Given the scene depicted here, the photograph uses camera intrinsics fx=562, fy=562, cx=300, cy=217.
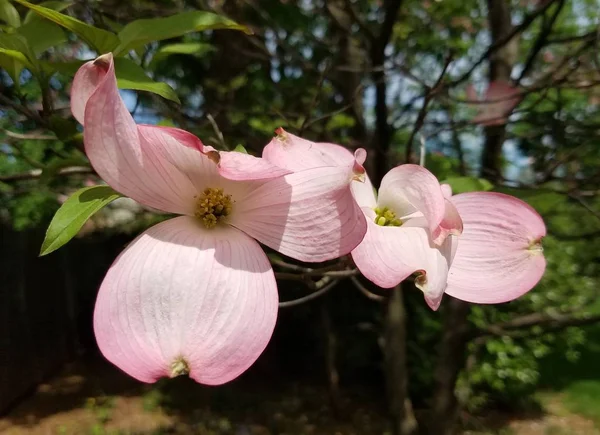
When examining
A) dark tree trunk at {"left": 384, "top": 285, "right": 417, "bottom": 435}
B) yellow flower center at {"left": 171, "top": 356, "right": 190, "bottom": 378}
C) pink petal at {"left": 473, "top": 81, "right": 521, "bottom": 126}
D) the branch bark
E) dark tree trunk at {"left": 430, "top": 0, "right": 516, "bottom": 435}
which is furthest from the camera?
dark tree trunk at {"left": 384, "top": 285, "right": 417, "bottom": 435}

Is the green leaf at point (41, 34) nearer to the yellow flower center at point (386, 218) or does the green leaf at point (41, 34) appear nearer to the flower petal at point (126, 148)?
the flower petal at point (126, 148)

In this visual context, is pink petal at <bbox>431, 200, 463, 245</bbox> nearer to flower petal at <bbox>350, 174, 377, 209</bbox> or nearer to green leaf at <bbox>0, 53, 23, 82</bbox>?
Result: flower petal at <bbox>350, 174, 377, 209</bbox>

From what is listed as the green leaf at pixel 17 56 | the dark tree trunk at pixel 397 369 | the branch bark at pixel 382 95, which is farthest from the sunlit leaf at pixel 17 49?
the dark tree trunk at pixel 397 369

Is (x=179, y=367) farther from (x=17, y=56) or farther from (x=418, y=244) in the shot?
(x=17, y=56)

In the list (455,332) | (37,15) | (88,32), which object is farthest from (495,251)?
(455,332)

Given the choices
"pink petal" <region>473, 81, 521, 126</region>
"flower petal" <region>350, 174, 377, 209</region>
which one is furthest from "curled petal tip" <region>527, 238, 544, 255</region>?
"pink petal" <region>473, 81, 521, 126</region>

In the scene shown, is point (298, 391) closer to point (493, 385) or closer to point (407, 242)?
point (493, 385)
